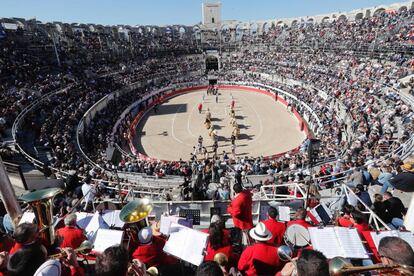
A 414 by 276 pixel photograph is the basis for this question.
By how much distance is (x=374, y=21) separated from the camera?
53.7 metres

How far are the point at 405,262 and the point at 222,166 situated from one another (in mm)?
15201

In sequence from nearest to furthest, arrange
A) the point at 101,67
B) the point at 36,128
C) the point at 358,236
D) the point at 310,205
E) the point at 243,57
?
the point at 358,236 < the point at 310,205 < the point at 36,128 < the point at 101,67 < the point at 243,57

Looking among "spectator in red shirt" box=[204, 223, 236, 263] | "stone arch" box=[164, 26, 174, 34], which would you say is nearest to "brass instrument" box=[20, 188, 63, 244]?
"spectator in red shirt" box=[204, 223, 236, 263]

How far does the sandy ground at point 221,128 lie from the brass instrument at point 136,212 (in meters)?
19.8

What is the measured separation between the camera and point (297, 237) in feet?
16.2

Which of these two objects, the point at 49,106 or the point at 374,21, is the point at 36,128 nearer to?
the point at 49,106

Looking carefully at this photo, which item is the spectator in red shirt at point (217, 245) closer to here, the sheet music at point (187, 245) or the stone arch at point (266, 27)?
the sheet music at point (187, 245)

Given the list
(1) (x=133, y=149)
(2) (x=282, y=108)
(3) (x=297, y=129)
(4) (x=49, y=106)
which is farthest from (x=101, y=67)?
(3) (x=297, y=129)

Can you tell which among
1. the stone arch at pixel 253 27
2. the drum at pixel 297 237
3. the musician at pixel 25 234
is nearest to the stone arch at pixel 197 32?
the stone arch at pixel 253 27

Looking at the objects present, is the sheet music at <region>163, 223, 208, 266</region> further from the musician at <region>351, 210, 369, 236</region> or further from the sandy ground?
the sandy ground

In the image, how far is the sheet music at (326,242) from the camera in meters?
4.79

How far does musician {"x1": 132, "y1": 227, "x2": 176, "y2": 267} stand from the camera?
5109 mm

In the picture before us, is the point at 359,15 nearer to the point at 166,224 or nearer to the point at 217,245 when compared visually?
the point at 166,224

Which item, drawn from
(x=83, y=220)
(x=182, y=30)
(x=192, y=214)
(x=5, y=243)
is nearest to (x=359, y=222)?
(x=192, y=214)
